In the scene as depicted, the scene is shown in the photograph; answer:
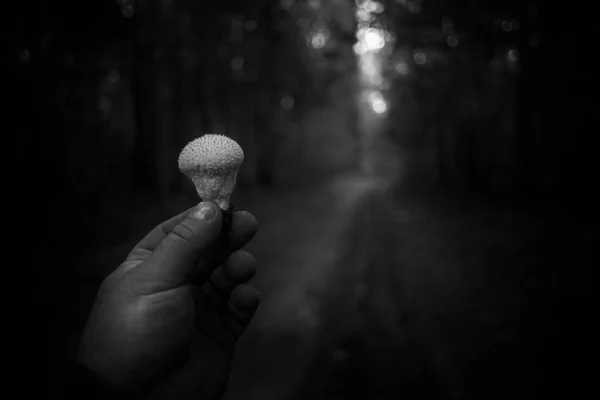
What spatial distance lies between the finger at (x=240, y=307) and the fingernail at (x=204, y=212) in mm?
827

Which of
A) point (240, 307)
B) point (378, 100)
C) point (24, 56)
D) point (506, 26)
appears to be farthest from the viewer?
point (378, 100)

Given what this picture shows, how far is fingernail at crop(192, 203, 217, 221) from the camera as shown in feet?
7.38

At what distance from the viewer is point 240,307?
2906mm

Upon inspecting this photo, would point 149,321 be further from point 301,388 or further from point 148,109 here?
point 148,109

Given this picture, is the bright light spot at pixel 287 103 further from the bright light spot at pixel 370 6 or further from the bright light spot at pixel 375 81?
the bright light spot at pixel 375 81

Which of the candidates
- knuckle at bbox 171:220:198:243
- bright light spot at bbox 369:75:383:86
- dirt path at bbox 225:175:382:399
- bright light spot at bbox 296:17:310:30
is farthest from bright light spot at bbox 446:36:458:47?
bright light spot at bbox 369:75:383:86

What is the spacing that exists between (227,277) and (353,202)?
1974 cm

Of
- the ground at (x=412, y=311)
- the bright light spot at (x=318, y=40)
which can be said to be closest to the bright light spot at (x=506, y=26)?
the ground at (x=412, y=311)

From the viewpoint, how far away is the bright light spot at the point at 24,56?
1096cm

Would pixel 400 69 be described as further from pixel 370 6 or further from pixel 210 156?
pixel 210 156

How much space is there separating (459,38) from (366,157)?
64591mm

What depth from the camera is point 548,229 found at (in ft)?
35.6

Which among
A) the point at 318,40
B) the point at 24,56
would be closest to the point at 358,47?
the point at 318,40

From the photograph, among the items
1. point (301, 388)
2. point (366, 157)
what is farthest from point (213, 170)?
point (366, 157)
